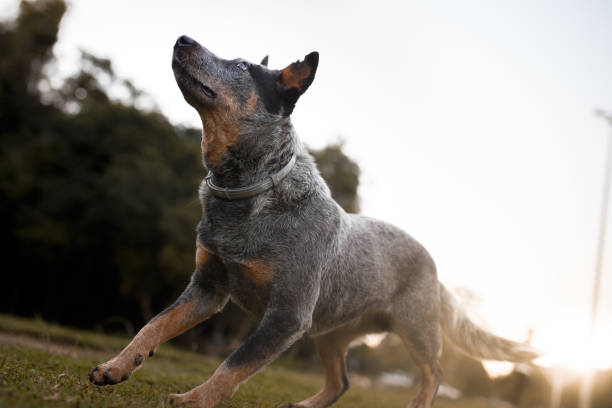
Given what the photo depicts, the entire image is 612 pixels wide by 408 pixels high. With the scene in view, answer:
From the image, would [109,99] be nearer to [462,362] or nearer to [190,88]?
[462,362]

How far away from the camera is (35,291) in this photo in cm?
2598

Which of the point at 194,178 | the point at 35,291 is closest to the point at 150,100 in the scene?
the point at 194,178

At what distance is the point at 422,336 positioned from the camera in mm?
5148

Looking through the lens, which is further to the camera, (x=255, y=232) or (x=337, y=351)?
(x=337, y=351)

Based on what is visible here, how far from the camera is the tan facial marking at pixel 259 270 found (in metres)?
3.71

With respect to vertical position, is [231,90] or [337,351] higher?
[231,90]

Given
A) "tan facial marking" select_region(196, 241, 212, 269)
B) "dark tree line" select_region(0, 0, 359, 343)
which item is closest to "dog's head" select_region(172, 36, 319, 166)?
"tan facial marking" select_region(196, 241, 212, 269)

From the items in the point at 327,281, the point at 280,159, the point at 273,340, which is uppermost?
the point at 280,159

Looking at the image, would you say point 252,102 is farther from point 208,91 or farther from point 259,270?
point 259,270

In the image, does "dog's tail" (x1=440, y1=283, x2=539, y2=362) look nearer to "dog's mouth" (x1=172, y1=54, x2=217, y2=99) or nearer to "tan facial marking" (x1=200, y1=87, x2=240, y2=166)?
"tan facial marking" (x1=200, y1=87, x2=240, y2=166)

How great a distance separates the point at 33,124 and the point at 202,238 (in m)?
27.3

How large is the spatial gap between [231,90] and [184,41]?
0.48m

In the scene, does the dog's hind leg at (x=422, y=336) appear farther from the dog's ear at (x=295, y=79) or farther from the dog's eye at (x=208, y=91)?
the dog's eye at (x=208, y=91)

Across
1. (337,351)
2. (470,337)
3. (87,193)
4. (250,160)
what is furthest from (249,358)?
(87,193)
